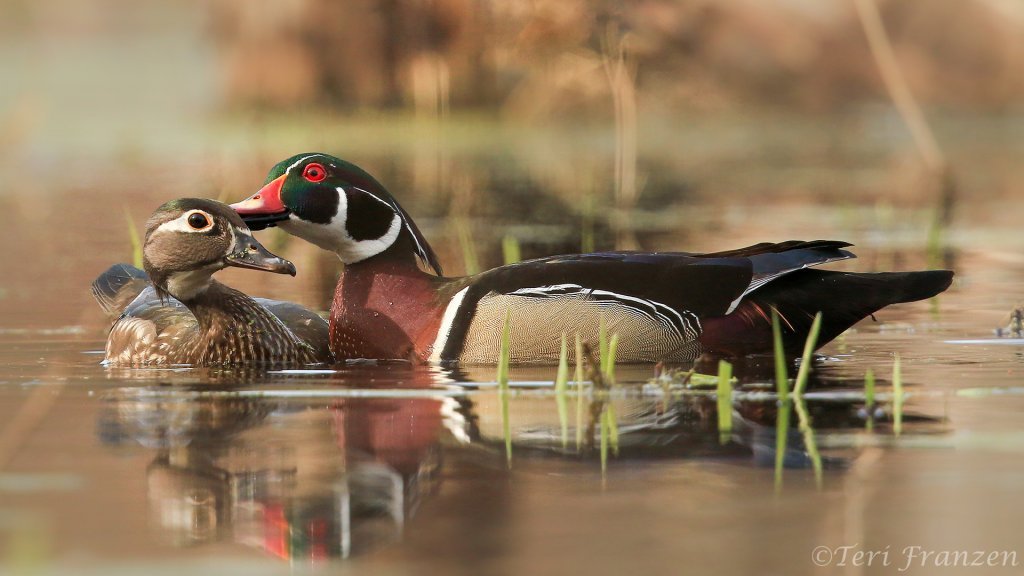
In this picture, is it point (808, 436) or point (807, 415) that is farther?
point (807, 415)

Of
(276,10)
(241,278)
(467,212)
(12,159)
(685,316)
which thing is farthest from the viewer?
(276,10)

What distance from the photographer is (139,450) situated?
18.4 feet

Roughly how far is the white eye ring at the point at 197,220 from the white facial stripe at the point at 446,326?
1.12 meters

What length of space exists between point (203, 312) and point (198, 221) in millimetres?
488

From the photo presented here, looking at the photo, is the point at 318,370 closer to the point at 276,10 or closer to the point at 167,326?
the point at 167,326

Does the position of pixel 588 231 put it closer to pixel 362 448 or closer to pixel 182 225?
pixel 182 225

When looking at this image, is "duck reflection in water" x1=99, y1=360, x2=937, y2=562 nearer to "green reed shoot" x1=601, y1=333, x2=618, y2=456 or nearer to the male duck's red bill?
"green reed shoot" x1=601, y1=333, x2=618, y2=456

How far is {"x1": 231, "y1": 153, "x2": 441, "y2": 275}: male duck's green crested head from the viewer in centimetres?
789

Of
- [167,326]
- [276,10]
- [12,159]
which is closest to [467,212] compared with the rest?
[167,326]

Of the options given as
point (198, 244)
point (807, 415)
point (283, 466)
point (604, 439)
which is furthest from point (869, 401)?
point (198, 244)

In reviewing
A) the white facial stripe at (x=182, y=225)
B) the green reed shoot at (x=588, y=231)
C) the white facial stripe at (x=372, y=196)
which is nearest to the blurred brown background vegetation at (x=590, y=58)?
the green reed shoot at (x=588, y=231)

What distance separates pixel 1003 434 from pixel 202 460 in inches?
101

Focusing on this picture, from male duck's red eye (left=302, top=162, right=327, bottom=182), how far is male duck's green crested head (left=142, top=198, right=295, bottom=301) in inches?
14.8

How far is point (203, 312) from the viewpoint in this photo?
316 inches
